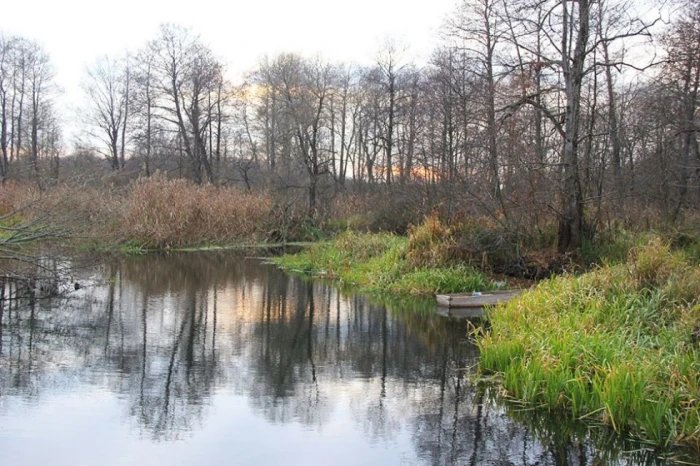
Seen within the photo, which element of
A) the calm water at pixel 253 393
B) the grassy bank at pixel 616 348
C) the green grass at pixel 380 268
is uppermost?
the green grass at pixel 380 268

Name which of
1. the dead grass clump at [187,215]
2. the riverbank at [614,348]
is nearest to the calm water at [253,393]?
the riverbank at [614,348]

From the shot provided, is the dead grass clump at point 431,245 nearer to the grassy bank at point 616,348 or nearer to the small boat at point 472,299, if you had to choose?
the small boat at point 472,299

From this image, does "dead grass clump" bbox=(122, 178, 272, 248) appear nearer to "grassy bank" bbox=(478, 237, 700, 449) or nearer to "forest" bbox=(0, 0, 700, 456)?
"forest" bbox=(0, 0, 700, 456)

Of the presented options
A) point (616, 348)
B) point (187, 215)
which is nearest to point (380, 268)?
point (616, 348)

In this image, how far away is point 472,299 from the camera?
13.8m

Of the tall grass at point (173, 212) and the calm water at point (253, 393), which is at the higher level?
the tall grass at point (173, 212)

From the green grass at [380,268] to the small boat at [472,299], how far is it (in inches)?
42.9

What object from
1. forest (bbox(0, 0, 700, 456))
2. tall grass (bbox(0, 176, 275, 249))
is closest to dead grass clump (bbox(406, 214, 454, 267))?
forest (bbox(0, 0, 700, 456))

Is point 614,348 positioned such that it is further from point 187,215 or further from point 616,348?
point 187,215

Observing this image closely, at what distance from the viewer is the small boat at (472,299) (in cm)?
1356

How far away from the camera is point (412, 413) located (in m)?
7.13

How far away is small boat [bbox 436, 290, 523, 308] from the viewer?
44.5ft

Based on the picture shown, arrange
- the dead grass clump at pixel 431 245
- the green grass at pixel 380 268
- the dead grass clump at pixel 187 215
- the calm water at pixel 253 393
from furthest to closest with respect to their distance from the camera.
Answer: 1. the dead grass clump at pixel 187 215
2. the dead grass clump at pixel 431 245
3. the green grass at pixel 380 268
4. the calm water at pixel 253 393

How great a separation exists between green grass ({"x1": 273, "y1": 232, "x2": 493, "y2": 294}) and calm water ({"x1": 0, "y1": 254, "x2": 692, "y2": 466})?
209 cm
